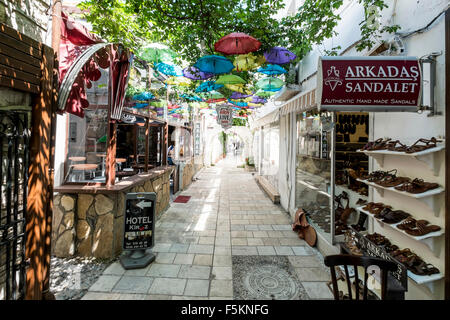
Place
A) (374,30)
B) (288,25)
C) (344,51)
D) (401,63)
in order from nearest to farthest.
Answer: (401,63), (374,30), (344,51), (288,25)

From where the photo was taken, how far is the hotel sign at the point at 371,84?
2271 millimetres

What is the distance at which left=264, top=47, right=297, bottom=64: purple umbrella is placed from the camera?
527cm

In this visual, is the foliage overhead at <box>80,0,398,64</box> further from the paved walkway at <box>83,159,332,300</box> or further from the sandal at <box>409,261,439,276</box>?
the paved walkway at <box>83,159,332,300</box>

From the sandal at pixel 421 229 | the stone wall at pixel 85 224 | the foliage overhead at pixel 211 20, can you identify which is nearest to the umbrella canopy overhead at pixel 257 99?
the foliage overhead at pixel 211 20

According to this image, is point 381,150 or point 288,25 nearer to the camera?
point 381,150

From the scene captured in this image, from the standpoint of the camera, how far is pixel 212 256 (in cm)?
434

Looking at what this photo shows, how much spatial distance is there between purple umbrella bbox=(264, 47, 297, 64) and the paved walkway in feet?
14.2

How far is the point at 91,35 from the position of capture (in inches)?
149

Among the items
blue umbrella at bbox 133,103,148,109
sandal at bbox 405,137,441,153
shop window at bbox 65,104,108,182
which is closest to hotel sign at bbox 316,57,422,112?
sandal at bbox 405,137,441,153

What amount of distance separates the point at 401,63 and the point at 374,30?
1.32 meters

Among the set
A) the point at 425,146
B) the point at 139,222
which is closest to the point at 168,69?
the point at 139,222

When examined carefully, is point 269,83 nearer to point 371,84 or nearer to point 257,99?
point 371,84

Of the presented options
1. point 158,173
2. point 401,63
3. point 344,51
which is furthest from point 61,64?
point 344,51
